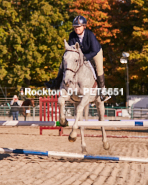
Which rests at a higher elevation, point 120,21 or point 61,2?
point 61,2

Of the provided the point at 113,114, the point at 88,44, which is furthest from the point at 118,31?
the point at 88,44

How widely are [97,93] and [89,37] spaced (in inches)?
49.9

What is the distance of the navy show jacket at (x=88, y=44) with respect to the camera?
678 centimetres

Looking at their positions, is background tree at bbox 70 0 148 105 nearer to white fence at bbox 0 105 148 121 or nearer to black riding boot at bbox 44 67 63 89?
white fence at bbox 0 105 148 121

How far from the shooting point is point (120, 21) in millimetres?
31266

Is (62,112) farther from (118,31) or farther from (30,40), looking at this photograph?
(118,31)

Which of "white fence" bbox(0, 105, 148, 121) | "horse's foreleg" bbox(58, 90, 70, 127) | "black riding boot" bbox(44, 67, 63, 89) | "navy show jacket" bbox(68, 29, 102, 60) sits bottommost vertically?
"white fence" bbox(0, 105, 148, 121)

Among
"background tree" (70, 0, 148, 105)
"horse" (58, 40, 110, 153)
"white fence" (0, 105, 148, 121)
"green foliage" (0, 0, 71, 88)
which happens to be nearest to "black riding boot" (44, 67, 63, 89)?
"horse" (58, 40, 110, 153)

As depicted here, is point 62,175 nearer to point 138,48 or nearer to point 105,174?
point 105,174

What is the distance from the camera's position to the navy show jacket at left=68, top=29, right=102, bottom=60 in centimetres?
678

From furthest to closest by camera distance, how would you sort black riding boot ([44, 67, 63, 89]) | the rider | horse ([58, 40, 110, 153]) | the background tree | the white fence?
the background tree
the white fence
black riding boot ([44, 67, 63, 89])
the rider
horse ([58, 40, 110, 153])

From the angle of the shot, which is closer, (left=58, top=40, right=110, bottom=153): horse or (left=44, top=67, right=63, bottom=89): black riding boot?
(left=58, top=40, right=110, bottom=153): horse

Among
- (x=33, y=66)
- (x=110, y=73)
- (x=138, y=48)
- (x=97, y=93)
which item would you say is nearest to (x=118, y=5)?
(x=138, y=48)

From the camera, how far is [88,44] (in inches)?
273
